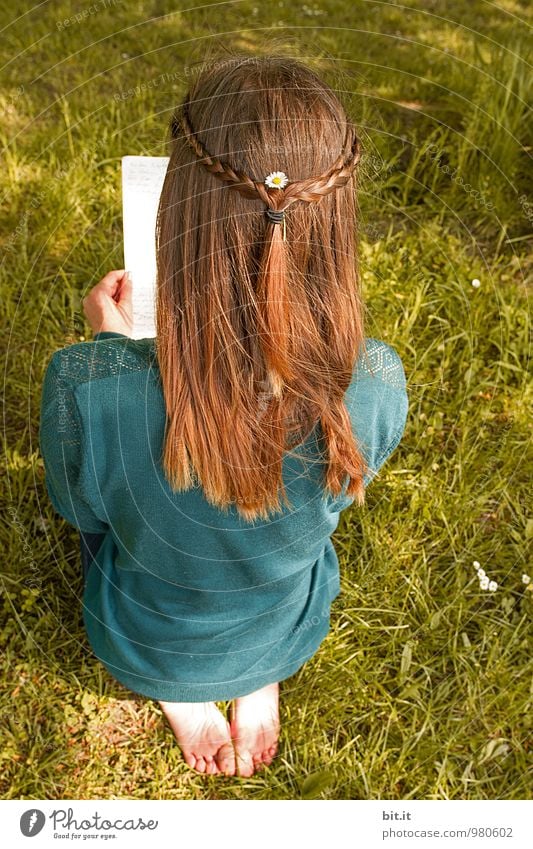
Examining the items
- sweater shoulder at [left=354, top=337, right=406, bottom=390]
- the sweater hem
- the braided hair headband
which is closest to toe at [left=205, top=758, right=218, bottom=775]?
the sweater hem

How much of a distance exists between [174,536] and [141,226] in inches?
36.8

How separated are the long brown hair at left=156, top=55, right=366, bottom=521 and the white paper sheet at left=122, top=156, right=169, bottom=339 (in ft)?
2.34

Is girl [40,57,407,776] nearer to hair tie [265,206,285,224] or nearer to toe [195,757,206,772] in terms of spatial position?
hair tie [265,206,285,224]

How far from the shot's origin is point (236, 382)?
1.03m

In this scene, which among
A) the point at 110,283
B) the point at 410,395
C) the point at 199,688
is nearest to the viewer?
the point at 199,688

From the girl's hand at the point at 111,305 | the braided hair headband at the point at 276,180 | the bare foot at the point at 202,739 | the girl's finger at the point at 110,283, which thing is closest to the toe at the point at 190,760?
the bare foot at the point at 202,739

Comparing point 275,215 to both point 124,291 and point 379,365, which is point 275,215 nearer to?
point 379,365

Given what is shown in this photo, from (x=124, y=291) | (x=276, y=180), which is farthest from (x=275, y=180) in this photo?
(x=124, y=291)

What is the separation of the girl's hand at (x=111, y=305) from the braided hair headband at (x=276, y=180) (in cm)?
62

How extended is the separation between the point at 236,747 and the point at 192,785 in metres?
0.11

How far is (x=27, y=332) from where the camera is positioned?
200cm

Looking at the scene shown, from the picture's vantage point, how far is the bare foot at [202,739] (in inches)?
60.4

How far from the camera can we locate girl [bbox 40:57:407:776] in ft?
3.11
